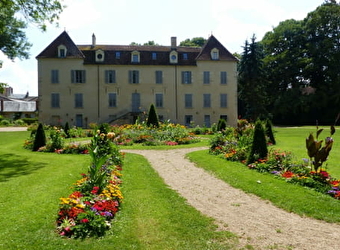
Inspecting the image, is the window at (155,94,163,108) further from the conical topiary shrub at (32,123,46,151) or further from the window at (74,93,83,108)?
the conical topiary shrub at (32,123,46,151)

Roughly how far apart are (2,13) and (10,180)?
954 cm

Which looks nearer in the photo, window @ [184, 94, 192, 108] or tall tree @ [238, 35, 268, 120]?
window @ [184, 94, 192, 108]

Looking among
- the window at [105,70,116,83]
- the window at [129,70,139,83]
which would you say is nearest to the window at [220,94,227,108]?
the window at [129,70,139,83]

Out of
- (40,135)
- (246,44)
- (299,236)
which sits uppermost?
(246,44)

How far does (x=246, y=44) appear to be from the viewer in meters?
38.3

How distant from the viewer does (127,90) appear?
35188mm

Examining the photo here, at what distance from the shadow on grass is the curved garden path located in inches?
171

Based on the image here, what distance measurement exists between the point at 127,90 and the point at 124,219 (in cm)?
3055

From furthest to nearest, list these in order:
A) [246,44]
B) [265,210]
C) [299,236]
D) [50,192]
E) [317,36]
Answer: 1. [317,36]
2. [246,44]
3. [50,192]
4. [265,210]
5. [299,236]

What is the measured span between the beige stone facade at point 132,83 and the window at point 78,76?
102 mm

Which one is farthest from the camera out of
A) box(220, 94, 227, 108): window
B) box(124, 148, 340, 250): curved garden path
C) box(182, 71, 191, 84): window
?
box(220, 94, 227, 108): window

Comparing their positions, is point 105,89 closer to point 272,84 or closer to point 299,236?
point 272,84

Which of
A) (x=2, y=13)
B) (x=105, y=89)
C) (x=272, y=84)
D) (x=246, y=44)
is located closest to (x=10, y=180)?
(x=2, y=13)

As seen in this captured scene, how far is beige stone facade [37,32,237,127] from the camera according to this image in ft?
111
